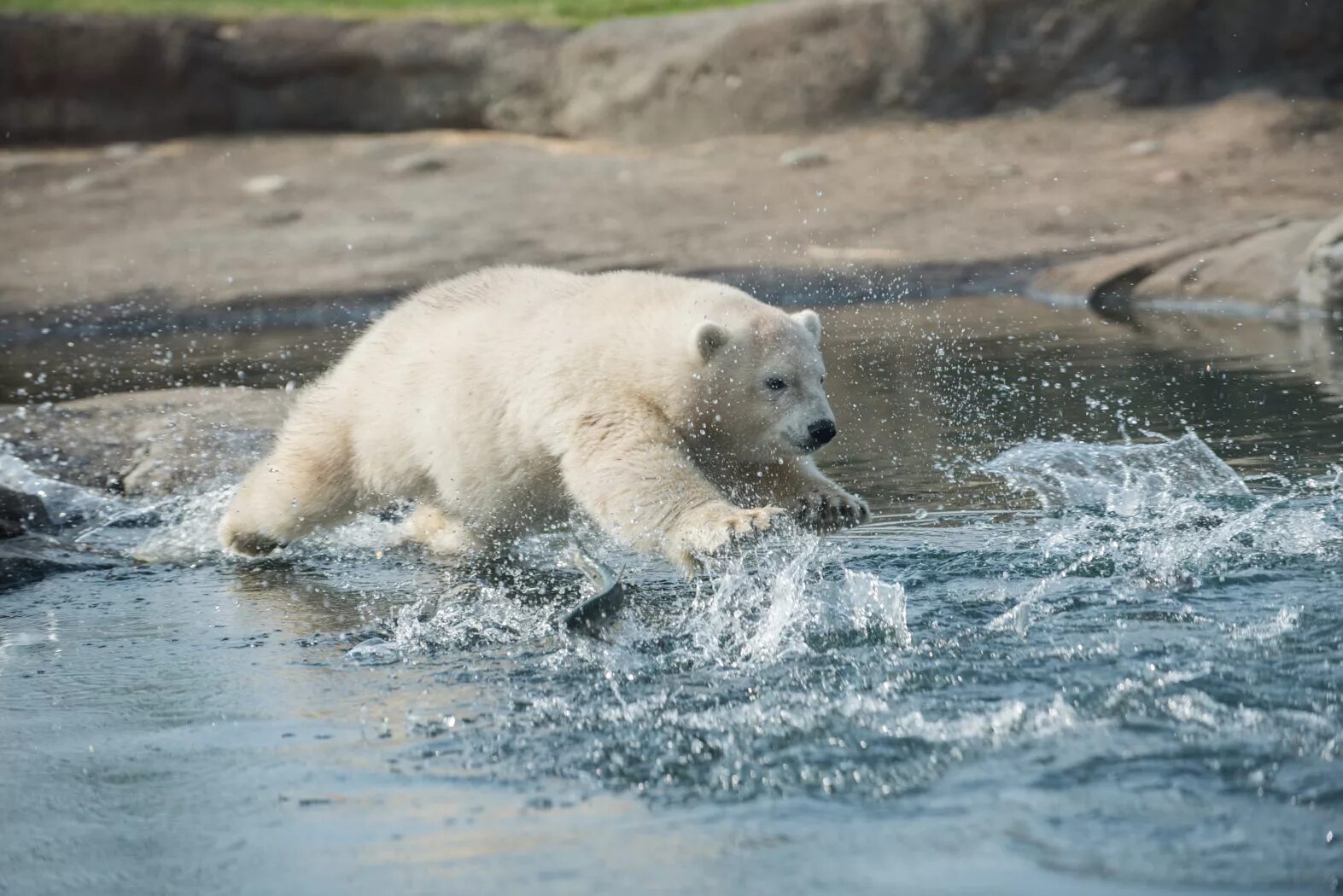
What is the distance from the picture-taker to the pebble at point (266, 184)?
15.0 metres

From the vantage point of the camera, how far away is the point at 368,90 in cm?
1738

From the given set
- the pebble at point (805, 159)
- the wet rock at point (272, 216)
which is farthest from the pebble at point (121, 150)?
the pebble at point (805, 159)

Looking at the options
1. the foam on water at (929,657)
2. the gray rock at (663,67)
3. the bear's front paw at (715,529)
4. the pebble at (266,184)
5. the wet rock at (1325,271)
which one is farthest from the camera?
the gray rock at (663,67)

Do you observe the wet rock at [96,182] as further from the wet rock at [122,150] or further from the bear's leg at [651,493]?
the bear's leg at [651,493]

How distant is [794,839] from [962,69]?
46.0 ft

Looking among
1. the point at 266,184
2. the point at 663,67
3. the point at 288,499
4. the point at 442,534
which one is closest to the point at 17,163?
the point at 266,184

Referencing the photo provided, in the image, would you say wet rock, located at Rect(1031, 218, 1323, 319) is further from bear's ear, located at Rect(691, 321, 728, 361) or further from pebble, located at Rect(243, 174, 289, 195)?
pebble, located at Rect(243, 174, 289, 195)

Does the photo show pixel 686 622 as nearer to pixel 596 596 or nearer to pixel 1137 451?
pixel 596 596

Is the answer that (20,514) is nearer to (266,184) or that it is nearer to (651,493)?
(651,493)

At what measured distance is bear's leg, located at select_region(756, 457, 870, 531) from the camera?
443 cm

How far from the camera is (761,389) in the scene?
461cm

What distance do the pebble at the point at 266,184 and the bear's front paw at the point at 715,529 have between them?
1151cm

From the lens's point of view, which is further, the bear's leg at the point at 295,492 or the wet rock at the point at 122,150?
the wet rock at the point at 122,150

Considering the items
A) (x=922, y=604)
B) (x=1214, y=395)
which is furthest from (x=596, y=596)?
(x=1214, y=395)
